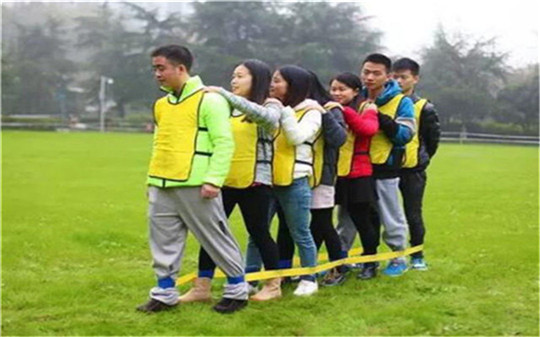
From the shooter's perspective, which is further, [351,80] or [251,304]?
[351,80]

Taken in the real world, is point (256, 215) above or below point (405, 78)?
below

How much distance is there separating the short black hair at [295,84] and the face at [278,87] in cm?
2

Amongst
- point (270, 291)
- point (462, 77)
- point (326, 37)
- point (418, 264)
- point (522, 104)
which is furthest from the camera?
point (326, 37)

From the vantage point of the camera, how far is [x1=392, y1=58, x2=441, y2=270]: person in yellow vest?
5.32m

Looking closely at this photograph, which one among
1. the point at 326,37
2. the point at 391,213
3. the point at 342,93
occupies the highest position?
the point at 326,37

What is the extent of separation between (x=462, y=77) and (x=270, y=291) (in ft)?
131

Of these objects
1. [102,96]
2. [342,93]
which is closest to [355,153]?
[342,93]

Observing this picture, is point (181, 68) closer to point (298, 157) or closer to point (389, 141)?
point (298, 157)

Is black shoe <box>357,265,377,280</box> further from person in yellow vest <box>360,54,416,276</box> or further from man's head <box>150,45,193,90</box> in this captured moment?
man's head <box>150,45,193,90</box>

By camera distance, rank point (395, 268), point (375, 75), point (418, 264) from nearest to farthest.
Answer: point (375, 75) → point (395, 268) → point (418, 264)

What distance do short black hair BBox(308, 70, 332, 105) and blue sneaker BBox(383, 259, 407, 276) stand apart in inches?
50.0

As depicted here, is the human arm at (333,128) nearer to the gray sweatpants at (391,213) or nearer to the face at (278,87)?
the face at (278,87)

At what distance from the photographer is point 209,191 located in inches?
155

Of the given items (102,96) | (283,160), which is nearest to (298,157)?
(283,160)
